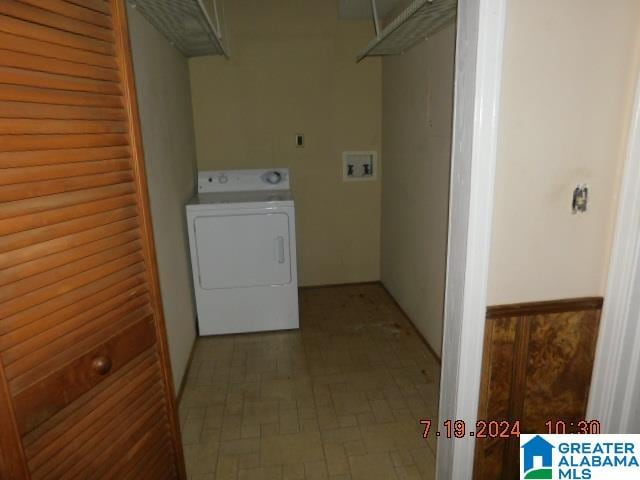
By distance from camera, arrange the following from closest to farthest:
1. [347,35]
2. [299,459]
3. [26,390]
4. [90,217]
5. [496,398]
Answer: [26,390], [90,217], [496,398], [299,459], [347,35]

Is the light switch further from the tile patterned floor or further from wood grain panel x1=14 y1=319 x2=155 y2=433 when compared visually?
wood grain panel x1=14 y1=319 x2=155 y2=433

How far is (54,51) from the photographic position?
104 cm

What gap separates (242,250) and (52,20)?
2.21 meters

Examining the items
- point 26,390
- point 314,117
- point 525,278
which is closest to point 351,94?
point 314,117

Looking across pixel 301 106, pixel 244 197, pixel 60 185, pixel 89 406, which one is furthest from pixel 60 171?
pixel 301 106

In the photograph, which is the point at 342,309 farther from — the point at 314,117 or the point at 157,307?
the point at 157,307

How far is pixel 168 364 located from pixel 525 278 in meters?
1.31

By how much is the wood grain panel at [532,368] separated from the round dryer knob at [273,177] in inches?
103

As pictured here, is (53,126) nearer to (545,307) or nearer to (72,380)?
(72,380)

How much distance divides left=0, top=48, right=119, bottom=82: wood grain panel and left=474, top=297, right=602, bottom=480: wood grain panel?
1420 mm

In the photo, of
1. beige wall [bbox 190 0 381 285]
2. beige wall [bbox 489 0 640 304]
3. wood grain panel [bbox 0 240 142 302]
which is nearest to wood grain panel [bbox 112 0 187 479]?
wood grain panel [bbox 0 240 142 302]

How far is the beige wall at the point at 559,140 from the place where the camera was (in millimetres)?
1230

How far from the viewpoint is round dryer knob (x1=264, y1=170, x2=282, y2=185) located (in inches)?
146

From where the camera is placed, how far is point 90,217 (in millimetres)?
1176
